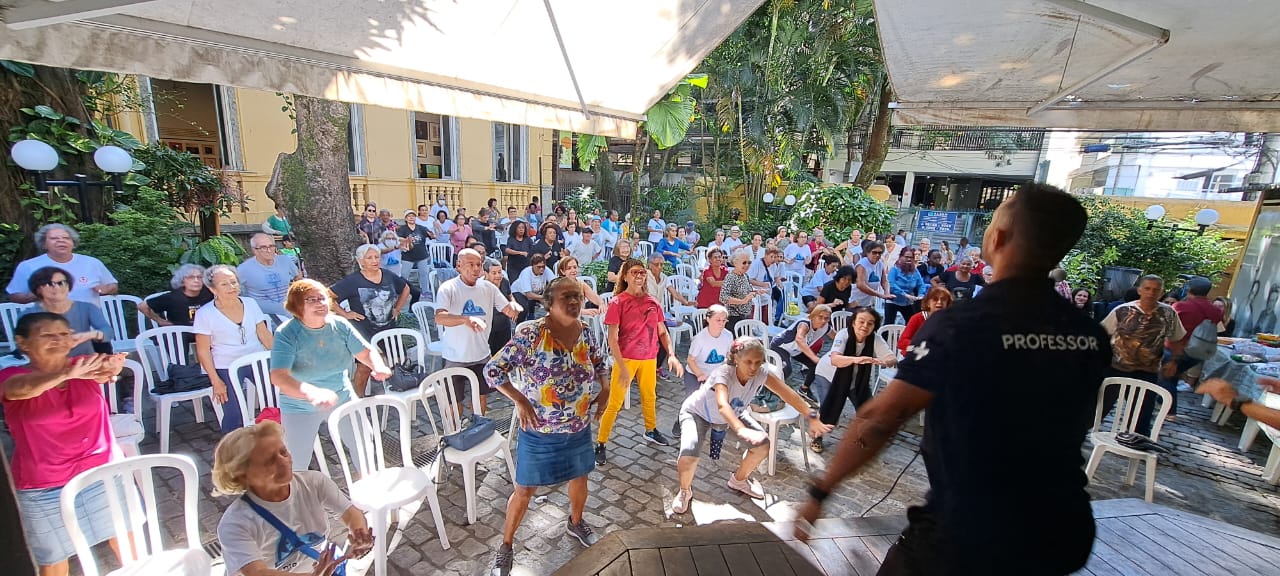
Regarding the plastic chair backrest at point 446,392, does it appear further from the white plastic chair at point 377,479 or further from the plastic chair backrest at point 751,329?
the plastic chair backrest at point 751,329

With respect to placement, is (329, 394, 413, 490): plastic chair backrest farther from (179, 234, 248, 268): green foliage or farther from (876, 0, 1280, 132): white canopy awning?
(179, 234, 248, 268): green foliage

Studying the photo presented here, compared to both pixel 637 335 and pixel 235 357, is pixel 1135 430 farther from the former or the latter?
pixel 235 357

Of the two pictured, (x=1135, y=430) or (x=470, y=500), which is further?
(x=1135, y=430)

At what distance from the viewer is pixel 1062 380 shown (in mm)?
1418

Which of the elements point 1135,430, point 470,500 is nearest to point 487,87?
point 470,500

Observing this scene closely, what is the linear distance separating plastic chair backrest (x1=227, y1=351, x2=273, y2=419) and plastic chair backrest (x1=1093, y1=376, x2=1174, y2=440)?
6.39 metres

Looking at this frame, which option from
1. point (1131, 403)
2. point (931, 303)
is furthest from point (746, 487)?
point (1131, 403)

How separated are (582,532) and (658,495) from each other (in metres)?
0.78

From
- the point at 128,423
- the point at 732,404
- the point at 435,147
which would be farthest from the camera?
the point at 435,147

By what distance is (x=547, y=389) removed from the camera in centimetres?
289

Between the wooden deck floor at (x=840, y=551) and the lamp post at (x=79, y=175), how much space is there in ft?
25.2

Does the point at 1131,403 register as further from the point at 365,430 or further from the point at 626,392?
the point at 365,430

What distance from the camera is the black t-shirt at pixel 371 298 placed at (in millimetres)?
4715

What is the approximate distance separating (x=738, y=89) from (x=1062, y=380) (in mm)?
15460
